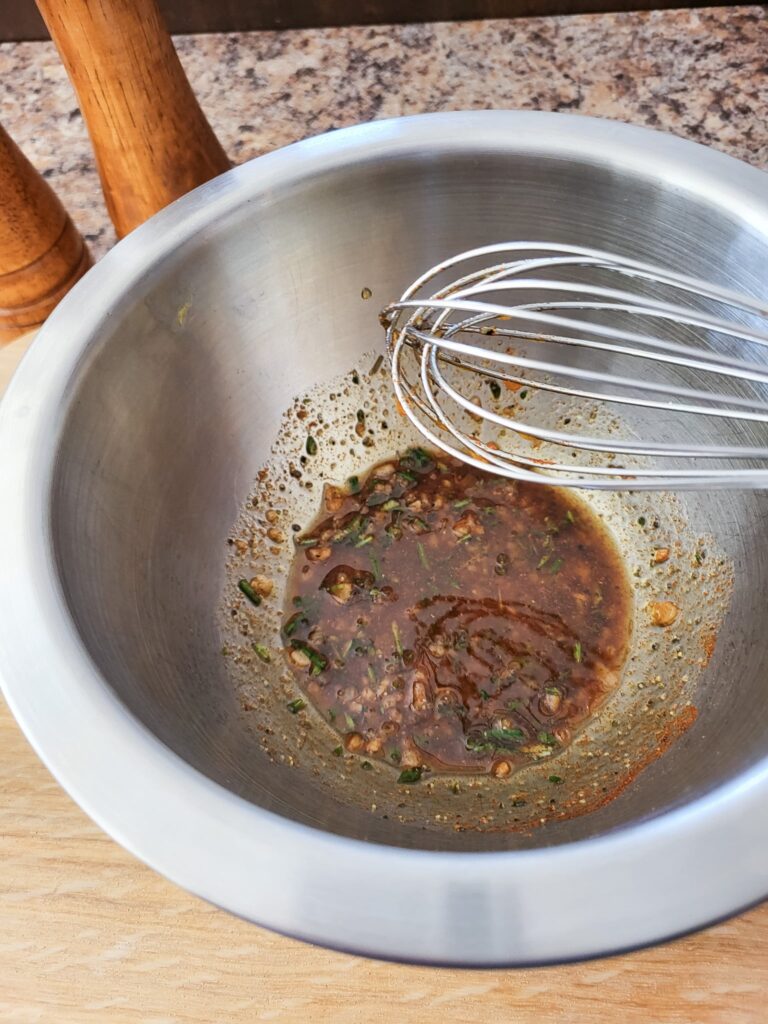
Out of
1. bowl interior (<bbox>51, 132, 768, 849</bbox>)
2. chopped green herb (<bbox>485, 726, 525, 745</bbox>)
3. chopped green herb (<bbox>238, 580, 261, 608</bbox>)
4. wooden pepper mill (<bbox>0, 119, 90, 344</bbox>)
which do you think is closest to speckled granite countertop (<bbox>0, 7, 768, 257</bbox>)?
wooden pepper mill (<bbox>0, 119, 90, 344</bbox>)

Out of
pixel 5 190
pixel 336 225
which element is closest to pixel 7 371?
pixel 5 190

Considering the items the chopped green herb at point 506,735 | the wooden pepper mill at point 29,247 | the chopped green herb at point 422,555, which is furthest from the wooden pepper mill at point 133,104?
the chopped green herb at point 506,735

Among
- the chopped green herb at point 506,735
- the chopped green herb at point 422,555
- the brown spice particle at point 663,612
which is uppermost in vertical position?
the chopped green herb at point 422,555

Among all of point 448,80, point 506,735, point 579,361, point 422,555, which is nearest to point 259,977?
point 506,735

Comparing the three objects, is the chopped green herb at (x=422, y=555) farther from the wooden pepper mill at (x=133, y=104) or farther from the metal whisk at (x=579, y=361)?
the wooden pepper mill at (x=133, y=104)

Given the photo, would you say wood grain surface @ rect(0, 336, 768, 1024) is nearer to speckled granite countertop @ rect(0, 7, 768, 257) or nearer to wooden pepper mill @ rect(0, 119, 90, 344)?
wooden pepper mill @ rect(0, 119, 90, 344)

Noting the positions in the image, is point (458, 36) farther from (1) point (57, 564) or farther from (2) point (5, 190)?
(1) point (57, 564)

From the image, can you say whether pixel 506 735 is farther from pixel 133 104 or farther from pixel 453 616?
pixel 133 104
